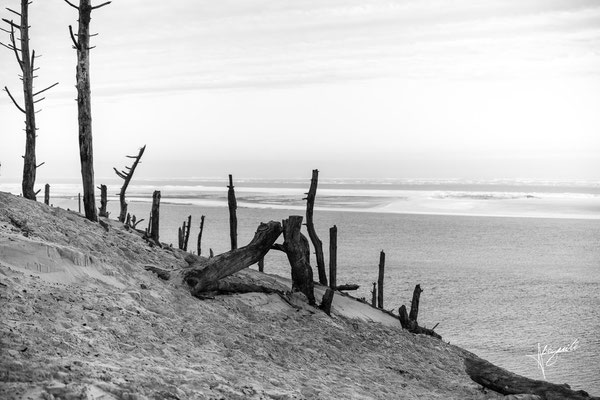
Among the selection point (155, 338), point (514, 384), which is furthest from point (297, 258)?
point (155, 338)

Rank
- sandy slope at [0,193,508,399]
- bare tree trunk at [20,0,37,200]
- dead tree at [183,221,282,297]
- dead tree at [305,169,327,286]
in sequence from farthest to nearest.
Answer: dead tree at [305,169,327,286]
bare tree trunk at [20,0,37,200]
dead tree at [183,221,282,297]
sandy slope at [0,193,508,399]

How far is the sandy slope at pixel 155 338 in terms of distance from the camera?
6.99 metres

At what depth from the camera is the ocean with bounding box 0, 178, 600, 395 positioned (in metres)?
19.1

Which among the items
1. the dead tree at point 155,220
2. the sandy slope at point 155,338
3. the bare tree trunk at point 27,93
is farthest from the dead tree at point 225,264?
the bare tree trunk at point 27,93

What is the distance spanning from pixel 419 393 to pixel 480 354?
8.44 m

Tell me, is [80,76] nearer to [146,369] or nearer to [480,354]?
[146,369]

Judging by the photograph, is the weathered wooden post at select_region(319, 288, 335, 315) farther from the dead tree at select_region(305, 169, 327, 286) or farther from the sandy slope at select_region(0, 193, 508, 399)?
the dead tree at select_region(305, 169, 327, 286)

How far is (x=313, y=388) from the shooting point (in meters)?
8.92

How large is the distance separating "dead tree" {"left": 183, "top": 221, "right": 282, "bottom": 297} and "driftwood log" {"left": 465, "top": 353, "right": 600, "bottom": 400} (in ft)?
15.4

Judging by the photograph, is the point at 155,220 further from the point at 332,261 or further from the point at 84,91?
the point at 332,261

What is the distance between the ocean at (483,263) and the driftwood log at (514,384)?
5.86 meters

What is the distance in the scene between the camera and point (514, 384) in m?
10.7

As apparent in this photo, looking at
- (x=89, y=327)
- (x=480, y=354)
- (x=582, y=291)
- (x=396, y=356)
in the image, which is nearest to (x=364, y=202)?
(x=582, y=291)

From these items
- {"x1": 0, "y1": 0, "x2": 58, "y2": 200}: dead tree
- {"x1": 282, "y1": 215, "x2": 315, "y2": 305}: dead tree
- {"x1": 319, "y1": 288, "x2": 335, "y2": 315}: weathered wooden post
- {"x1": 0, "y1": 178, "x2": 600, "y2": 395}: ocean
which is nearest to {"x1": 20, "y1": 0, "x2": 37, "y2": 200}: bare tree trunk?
{"x1": 0, "y1": 0, "x2": 58, "y2": 200}: dead tree
